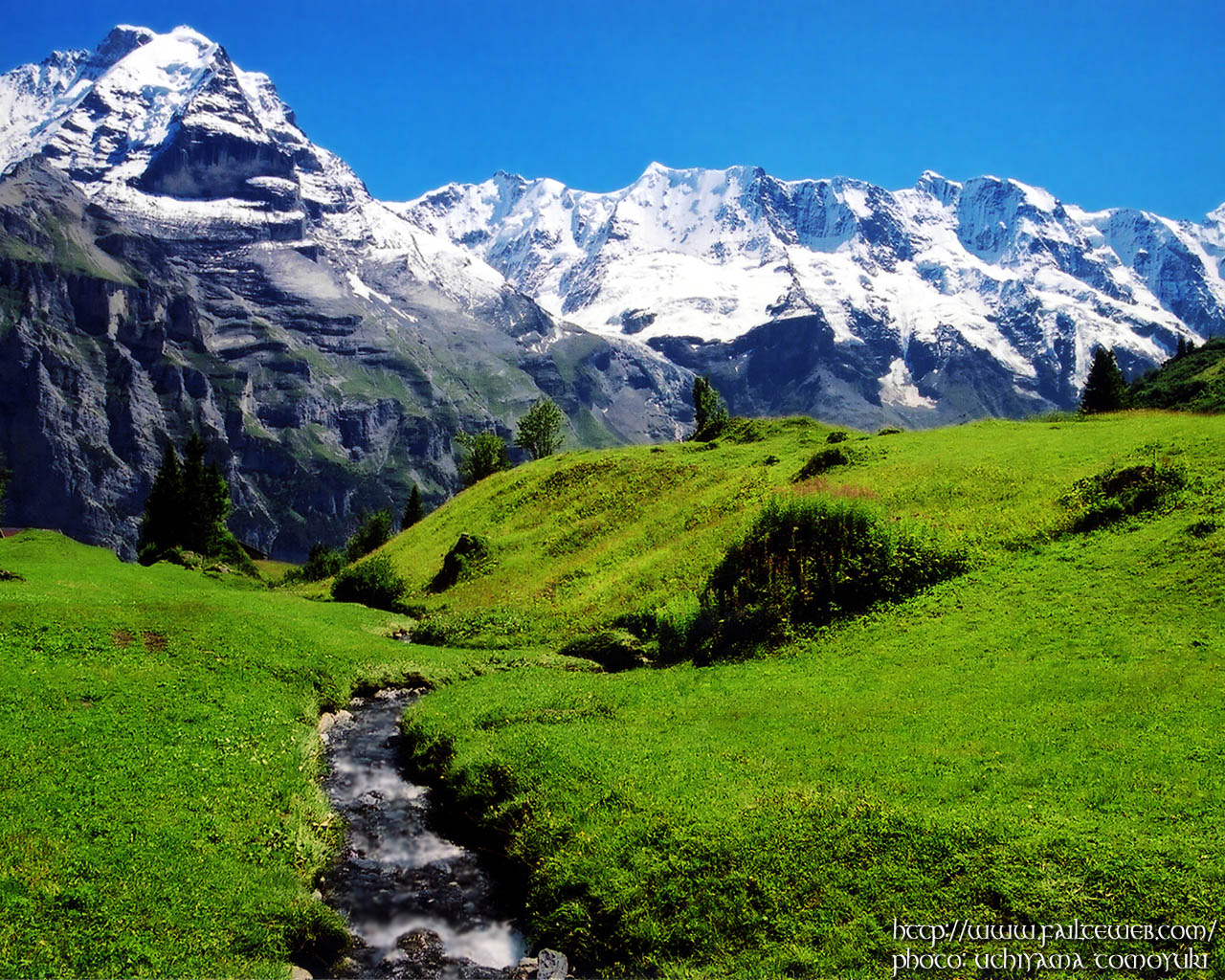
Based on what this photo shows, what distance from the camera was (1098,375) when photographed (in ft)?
368

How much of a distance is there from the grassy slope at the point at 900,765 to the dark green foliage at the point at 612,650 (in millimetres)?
3663

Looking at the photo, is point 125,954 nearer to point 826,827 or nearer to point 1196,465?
point 826,827

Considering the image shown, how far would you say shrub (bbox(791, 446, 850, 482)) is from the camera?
53.2 meters

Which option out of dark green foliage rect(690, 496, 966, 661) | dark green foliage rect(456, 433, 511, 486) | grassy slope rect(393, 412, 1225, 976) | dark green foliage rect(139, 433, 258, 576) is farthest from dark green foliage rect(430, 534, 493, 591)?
dark green foliage rect(456, 433, 511, 486)

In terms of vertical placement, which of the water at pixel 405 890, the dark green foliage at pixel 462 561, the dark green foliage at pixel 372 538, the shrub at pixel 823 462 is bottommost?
the water at pixel 405 890

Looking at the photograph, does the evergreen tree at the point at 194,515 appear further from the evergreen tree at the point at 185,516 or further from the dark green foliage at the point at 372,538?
the dark green foliage at the point at 372,538

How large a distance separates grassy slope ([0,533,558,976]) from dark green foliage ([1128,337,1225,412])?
8671cm

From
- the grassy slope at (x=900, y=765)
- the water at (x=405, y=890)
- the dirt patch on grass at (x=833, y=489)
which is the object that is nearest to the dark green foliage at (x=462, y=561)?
the dirt patch on grass at (x=833, y=489)

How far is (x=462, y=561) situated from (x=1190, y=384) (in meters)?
118

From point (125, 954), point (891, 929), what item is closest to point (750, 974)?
point (891, 929)

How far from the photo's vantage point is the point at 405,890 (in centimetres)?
1948

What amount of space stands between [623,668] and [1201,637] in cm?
2224

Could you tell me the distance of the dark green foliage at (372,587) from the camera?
195 feet

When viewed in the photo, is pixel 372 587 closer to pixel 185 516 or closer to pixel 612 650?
pixel 612 650
